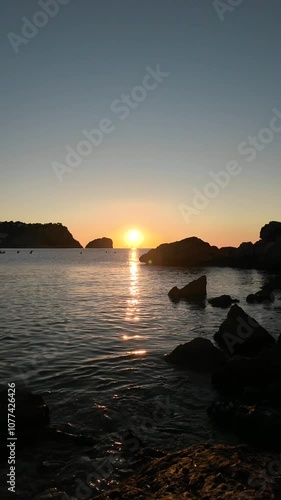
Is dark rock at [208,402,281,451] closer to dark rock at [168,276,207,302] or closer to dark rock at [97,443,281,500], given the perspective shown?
dark rock at [97,443,281,500]

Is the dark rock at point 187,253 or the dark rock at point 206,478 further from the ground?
the dark rock at point 187,253

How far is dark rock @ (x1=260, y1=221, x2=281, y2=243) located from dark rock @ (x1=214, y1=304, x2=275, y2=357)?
76758mm

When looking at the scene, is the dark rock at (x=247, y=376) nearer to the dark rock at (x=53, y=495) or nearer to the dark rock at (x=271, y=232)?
the dark rock at (x=53, y=495)

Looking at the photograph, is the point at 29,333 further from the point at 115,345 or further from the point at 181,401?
the point at 181,401

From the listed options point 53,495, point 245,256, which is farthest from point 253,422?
point 245,256

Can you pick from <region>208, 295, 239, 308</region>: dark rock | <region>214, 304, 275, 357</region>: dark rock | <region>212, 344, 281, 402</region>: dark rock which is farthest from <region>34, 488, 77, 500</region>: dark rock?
<region>208, 295, 239, 308</region>: dark rock

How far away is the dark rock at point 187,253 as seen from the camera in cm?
11762

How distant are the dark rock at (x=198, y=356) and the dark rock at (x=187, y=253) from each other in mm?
101577

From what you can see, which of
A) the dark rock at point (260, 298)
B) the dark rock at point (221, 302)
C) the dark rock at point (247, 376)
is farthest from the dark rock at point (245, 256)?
the dark rock at point (247, 376)

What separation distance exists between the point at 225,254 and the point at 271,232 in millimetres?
26886

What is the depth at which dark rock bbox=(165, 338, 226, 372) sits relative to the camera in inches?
626

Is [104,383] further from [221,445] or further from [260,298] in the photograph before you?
[260,298]

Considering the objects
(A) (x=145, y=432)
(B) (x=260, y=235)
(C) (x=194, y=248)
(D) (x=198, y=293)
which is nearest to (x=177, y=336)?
(A) (x=145, y=432)

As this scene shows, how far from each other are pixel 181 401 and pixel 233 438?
2.95 meters
